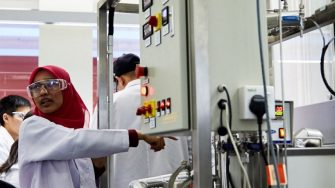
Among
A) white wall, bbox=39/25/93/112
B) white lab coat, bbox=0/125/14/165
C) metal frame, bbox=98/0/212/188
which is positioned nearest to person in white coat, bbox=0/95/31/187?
white lab coat, bbox=0/125/14/165

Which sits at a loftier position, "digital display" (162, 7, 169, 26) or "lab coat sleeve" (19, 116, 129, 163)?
"digital display" (162, 7, 169, 26)

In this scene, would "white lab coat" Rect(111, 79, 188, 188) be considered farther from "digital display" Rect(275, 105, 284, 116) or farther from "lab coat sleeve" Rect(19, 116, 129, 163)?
"digital display" Rect(275, 105, 284, 116)

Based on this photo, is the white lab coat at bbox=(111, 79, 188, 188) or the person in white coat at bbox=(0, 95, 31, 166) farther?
the person in white coat at bbox=(0, 95, 31, 166)

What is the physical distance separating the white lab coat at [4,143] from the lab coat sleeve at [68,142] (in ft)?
5.63

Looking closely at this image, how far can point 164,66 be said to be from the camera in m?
1.59

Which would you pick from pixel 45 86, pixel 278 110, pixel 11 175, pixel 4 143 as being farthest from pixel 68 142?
pixel 4 143

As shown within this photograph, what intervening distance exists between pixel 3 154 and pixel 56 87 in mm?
1683

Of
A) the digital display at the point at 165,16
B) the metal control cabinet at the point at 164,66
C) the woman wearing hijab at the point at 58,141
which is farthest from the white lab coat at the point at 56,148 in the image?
the digital display at the point at 165,16

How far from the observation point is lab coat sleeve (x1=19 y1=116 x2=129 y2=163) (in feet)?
6.64

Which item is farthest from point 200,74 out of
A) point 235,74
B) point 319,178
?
point 319,178

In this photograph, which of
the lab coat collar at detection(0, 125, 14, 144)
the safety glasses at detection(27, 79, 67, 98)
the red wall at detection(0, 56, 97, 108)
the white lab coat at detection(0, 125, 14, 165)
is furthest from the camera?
the red wall at detection(0, 56, 97, 108)

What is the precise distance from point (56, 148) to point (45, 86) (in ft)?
1.20

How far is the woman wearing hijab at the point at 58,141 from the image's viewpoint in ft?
6.66

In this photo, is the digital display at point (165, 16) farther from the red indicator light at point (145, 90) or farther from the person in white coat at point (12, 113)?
the person in white coat at point (12, 113)
